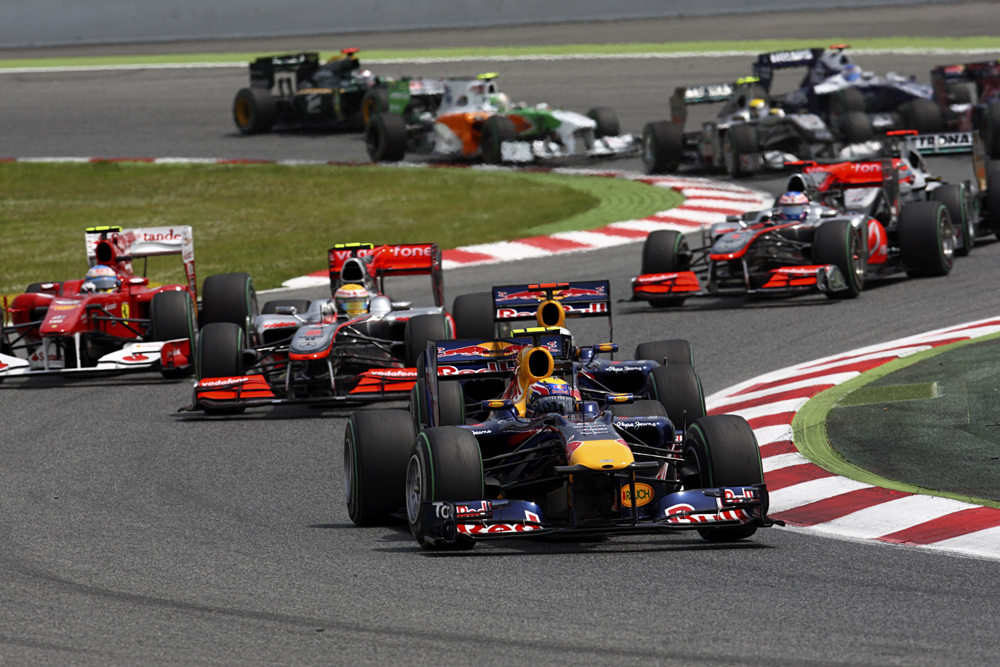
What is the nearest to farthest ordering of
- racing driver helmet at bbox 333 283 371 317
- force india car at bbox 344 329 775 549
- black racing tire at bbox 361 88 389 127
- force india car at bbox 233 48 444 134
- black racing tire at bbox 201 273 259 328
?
force india car at bbox 344 329 775 549 < racing driver helmet at bbox 333 283 371 317 < black racing tire at bbox 201 273 259 328 < black racing tire at bbox 361 88 389 127 < force india car at bbox 233 48 444 134

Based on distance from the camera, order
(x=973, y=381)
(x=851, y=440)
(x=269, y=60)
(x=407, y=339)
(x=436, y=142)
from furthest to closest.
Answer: (x=269, y=60) → (x=436, y=142) → (x=407, y=339) → (x=973, y=381) → (x=851, y=440)

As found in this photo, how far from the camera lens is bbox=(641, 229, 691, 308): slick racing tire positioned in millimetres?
17422

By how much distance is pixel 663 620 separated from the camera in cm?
671

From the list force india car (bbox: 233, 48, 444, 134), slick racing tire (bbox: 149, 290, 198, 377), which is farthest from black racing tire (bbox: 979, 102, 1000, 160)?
slick racing tire (bbox: 149, 290, 198, 377)

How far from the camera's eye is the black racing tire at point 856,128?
28.0 metres

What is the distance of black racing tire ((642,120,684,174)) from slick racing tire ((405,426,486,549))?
20.5 metres

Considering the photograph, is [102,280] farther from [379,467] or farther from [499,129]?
[499,129]

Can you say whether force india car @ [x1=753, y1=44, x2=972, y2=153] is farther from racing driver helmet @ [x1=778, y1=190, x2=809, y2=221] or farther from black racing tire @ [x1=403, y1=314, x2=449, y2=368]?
black racing tire @ [x1=403, y1=314, x2=449, y2=368]

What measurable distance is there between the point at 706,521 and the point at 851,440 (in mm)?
2968

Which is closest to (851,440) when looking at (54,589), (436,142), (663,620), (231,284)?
(663,620)

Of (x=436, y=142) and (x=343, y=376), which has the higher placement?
(x=436, y=142)

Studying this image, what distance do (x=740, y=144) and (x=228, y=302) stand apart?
45.2 ft

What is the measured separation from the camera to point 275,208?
27.9 m

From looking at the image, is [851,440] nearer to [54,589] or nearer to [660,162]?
[54,589]
